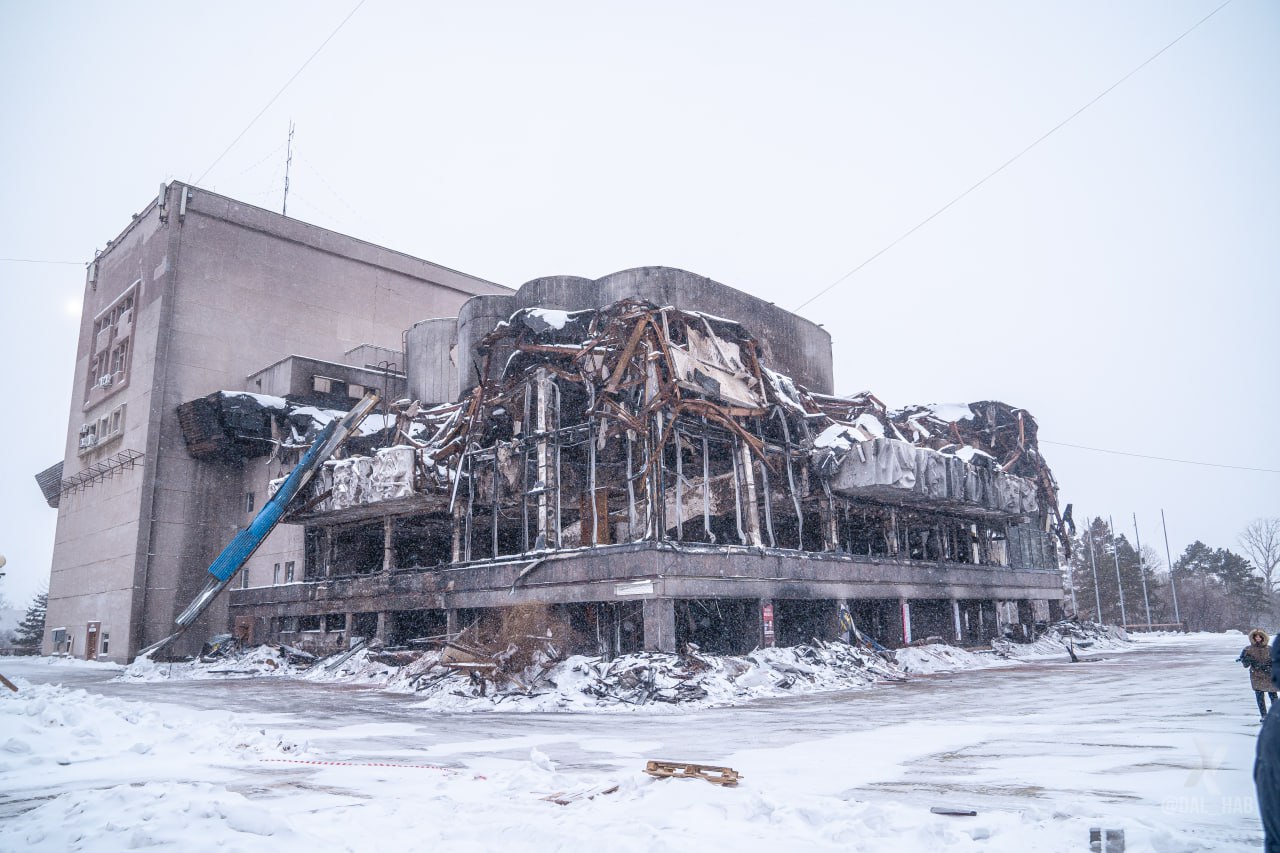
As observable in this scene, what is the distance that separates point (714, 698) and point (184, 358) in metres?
40.1

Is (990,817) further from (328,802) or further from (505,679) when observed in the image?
(505,679)

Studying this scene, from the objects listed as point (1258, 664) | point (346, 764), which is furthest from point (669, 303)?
point (346, 764)

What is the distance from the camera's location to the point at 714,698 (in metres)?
19.7

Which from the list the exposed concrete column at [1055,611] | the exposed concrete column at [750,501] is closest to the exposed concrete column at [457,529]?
the exposed concrete column at [750,501]

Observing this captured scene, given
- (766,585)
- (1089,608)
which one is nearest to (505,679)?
(766,585)

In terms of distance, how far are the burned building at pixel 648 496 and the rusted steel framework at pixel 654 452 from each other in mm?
94

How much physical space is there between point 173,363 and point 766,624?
124ft

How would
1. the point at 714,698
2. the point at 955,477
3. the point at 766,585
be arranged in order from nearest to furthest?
the point at 714,698 < the point at 766,585 < the point at 955,477

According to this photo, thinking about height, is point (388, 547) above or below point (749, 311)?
below

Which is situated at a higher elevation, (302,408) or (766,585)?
(302,408)

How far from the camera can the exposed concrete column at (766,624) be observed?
2570cm

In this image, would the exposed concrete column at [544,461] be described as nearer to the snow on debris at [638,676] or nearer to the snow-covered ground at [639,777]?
the snow on debris at [638,676]

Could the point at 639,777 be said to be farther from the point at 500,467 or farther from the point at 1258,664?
the point at 500,467

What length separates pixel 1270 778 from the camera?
298cm
